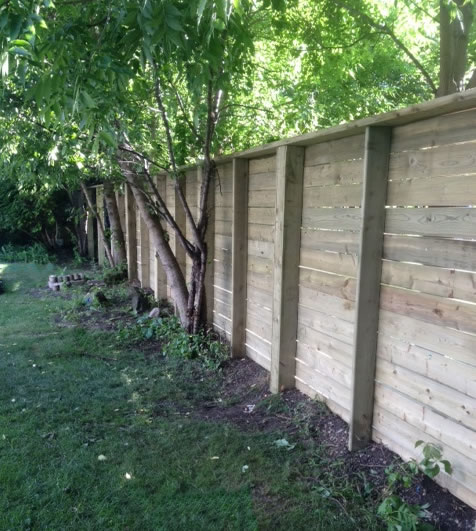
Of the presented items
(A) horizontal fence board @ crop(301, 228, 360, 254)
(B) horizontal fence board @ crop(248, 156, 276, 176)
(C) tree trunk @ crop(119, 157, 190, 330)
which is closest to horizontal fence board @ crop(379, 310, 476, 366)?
(A) horizontal fence board @ crop(301, 228, 360, 254)

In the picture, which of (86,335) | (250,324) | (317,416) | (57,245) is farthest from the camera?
(57,245)

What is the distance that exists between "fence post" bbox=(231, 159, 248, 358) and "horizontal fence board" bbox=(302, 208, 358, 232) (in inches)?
Result: 42.3

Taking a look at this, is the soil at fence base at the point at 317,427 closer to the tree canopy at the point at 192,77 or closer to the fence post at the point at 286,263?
the fence post at the point at 286,263

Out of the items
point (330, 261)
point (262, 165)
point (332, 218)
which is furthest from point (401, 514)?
point (262, 165)

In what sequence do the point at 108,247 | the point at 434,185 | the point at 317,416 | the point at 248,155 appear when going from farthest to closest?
the point at 108,247
the point at 248,155
the point at 317,416
the point at 434,185

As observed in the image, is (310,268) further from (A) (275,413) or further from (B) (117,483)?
(B) (117,483)

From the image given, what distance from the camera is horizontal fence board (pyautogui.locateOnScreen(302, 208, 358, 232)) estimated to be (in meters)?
2.96

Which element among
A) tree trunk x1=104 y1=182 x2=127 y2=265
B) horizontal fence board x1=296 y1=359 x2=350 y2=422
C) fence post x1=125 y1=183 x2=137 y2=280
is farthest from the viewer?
tree trunk x1=104 y1=182 x2=127 y2=265

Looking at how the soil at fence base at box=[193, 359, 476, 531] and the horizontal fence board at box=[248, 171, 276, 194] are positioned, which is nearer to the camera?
the soil at fence base at box=[193, 359, 476, 531]

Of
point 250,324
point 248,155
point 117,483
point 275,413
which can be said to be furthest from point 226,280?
point 117,483

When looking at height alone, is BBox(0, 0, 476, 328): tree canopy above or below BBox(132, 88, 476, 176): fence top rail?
above

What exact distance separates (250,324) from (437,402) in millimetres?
2394

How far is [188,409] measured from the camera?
369 centimetres

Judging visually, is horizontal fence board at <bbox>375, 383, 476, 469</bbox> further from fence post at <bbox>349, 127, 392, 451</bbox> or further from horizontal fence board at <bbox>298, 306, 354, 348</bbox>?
horizontal fence board at <bbox>298, 306, 354, 348</bbox>
